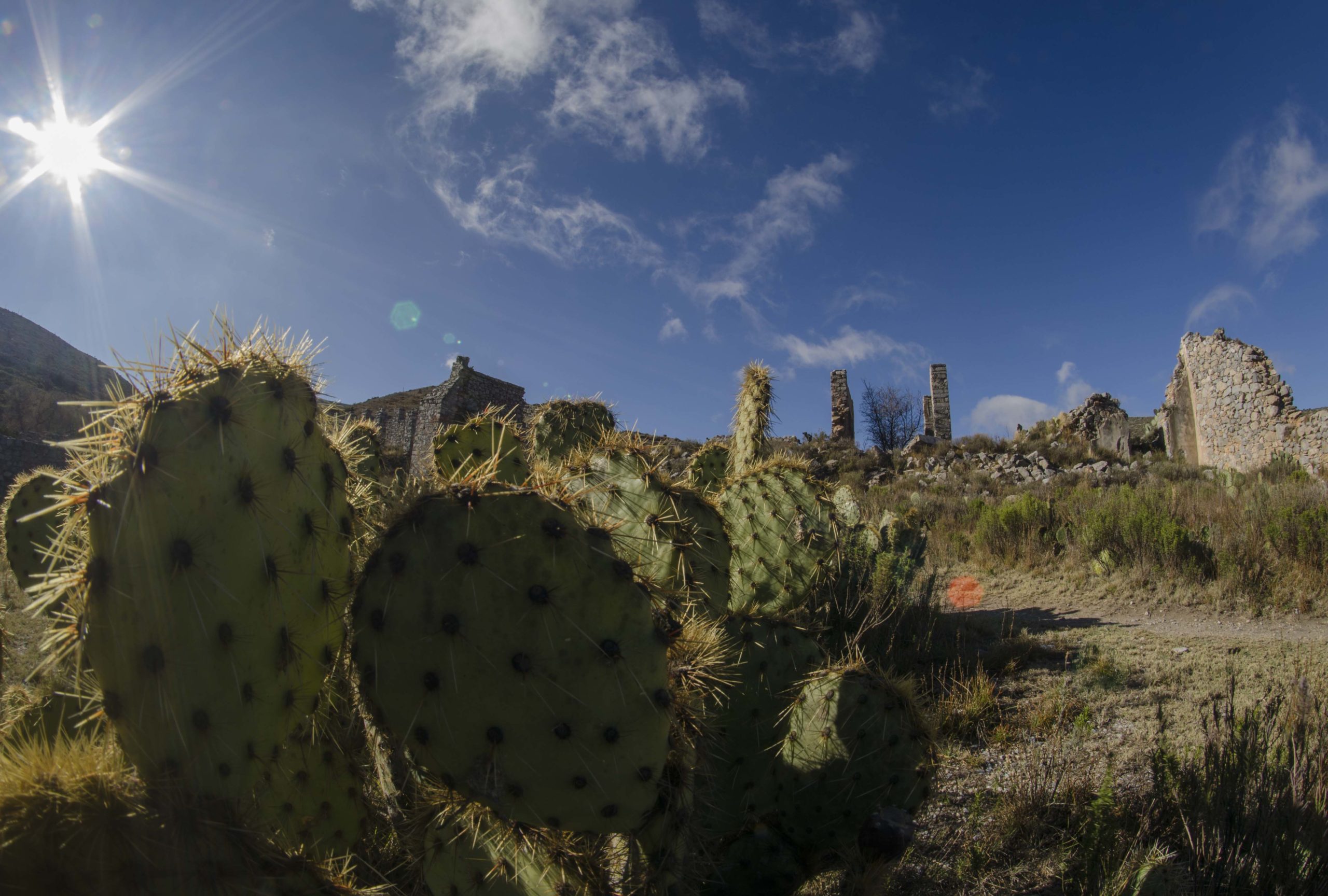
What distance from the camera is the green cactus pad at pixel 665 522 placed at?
82.5 inches

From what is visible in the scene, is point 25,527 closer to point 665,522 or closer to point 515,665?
point 665,522

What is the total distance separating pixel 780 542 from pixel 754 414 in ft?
5.00

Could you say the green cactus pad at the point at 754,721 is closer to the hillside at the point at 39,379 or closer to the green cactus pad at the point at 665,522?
the green cactus pad at the point at 665,522

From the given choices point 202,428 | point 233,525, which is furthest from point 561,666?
point 202,428

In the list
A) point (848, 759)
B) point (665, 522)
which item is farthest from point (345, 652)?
point (848, 759)

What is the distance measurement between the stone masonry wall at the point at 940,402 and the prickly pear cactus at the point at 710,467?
60.6 ft

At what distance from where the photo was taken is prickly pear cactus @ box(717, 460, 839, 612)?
3.47 m

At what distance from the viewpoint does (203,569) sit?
3.26ft

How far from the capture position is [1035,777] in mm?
2566

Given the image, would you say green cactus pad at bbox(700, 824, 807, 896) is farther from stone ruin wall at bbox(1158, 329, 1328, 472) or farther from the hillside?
the hillside

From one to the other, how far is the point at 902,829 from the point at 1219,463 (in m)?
18.4

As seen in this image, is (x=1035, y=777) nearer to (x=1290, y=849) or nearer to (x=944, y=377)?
(x=1290, y=849)

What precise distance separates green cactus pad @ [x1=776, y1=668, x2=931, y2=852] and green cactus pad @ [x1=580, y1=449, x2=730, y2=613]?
0.52 meters

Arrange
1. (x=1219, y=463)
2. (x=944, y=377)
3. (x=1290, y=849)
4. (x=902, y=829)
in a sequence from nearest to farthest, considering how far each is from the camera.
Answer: (x=902, y=829) < (x=1290, y=849) < (x=1219, y=463) < (x=944, y=377)
